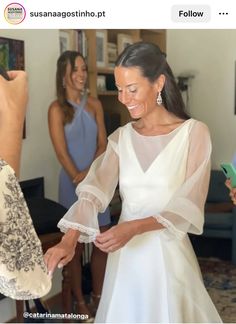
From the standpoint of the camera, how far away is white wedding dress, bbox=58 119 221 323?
85cm

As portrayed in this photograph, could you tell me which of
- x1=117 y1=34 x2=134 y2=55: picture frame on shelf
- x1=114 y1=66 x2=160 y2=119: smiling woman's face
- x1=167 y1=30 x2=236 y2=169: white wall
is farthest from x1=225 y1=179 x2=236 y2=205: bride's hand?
x1=117 y1=34 x2=134 y2=55: picture frame on shelf

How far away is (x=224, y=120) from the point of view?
922mm

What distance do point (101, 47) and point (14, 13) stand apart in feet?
0.58

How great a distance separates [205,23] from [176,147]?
0.24 metres

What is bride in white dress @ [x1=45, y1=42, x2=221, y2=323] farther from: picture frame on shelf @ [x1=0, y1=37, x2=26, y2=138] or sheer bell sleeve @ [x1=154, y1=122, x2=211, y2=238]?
picture frame on shelf @ [x1=0, y1=37, x2=26, y2=138]

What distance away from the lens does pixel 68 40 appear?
Result: 97 centimetres

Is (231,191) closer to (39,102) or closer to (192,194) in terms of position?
(192,194)

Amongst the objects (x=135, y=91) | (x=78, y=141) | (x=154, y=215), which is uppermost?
(x=135, y=91)

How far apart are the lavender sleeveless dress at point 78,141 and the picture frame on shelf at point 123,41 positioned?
14 cm

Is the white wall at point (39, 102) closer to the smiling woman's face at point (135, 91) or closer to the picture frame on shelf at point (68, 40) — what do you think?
the picture frame on shelf at point (68, 40)

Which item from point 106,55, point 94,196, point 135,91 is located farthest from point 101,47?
point 94,196

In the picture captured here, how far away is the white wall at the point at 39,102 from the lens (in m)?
0.96

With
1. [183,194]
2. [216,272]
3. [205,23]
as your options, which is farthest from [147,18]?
[216,272]

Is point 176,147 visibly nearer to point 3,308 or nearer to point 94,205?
point 94,205
